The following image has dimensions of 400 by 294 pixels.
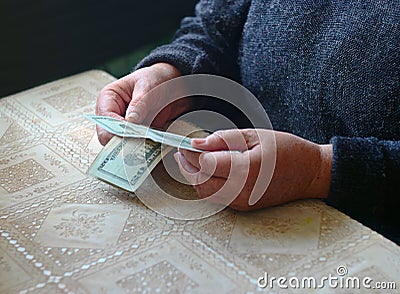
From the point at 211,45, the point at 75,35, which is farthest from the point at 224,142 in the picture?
the point at 75,35

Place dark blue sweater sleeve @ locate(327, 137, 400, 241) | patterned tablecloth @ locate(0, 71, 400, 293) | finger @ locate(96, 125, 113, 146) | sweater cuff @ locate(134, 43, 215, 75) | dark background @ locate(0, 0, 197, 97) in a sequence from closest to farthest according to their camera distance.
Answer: patterned tablecloth @ locate(0, 71, 400, 293)
dark blue sweater sleeve @ locate(327, 137, 400, 241)
finger @ locate(96, 125, 113, 146)
sweater cuff @ locate(134, 43, 215, 75)
dark background @ locate(0, 0, 197, 97)

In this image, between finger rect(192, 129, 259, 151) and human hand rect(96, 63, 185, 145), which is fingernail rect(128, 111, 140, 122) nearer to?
human hand rect(96, 63, 185, 145)

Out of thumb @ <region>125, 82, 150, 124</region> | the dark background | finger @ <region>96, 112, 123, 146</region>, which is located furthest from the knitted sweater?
the dark background

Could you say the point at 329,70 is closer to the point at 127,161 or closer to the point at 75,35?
the point at 127,161

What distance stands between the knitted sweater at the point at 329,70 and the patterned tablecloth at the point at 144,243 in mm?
81

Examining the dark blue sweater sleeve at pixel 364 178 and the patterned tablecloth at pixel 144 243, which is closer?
the patterned tablecloth at pixel 144 243

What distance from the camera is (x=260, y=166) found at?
33.1 inches

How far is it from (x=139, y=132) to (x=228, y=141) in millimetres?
148

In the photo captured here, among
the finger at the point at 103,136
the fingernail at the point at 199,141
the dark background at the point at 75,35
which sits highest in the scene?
the fingernail at the point at 199,141

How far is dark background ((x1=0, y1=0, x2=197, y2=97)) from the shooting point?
1.71 meters

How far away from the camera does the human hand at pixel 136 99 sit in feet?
3.35

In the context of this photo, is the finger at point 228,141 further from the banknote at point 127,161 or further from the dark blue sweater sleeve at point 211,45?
the dark blue sweater sleeve at point 211,45

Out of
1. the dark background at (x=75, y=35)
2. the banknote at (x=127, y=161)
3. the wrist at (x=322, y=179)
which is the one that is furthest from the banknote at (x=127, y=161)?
the dark background at (x=75, y=35)

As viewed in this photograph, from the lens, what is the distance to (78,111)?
→ 1.13m
